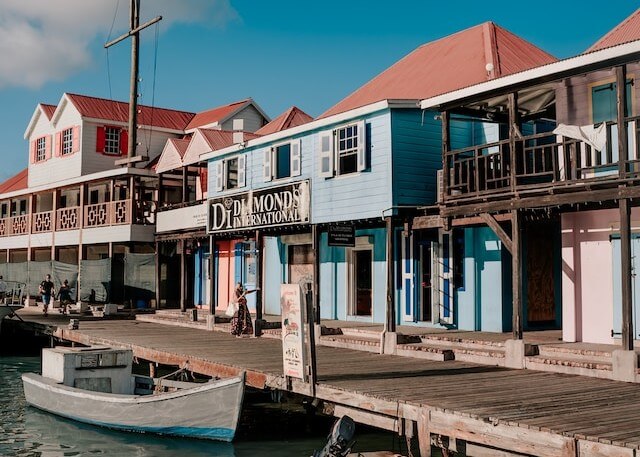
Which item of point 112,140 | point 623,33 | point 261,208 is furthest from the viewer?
point 112,140

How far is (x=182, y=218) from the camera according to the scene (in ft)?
94.2

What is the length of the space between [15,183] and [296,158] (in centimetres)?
3010

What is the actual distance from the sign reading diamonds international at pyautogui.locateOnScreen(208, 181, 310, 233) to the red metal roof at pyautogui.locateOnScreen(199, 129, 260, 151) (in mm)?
4782

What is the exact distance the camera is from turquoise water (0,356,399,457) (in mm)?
12961

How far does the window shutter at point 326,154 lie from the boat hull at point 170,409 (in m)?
8.45

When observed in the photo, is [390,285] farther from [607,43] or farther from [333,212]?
[607,43]

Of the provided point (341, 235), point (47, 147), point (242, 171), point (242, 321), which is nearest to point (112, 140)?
point (47, 147)

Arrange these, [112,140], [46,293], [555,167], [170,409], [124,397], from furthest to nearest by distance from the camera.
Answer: [112,140] < [46,293] < [555,167] < [124,397] < [170,409]

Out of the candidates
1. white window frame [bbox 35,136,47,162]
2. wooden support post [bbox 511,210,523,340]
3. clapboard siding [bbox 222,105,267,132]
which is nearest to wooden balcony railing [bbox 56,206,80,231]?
white window frame [bbox 35,136,47,162]

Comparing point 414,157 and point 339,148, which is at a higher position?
point 339,148

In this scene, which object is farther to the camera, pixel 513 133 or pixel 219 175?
pixel 219 175

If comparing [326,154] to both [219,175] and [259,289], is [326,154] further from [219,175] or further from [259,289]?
[219,175]

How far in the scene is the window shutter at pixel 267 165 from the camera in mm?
22984

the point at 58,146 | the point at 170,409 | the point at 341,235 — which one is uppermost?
the point at 58,146
